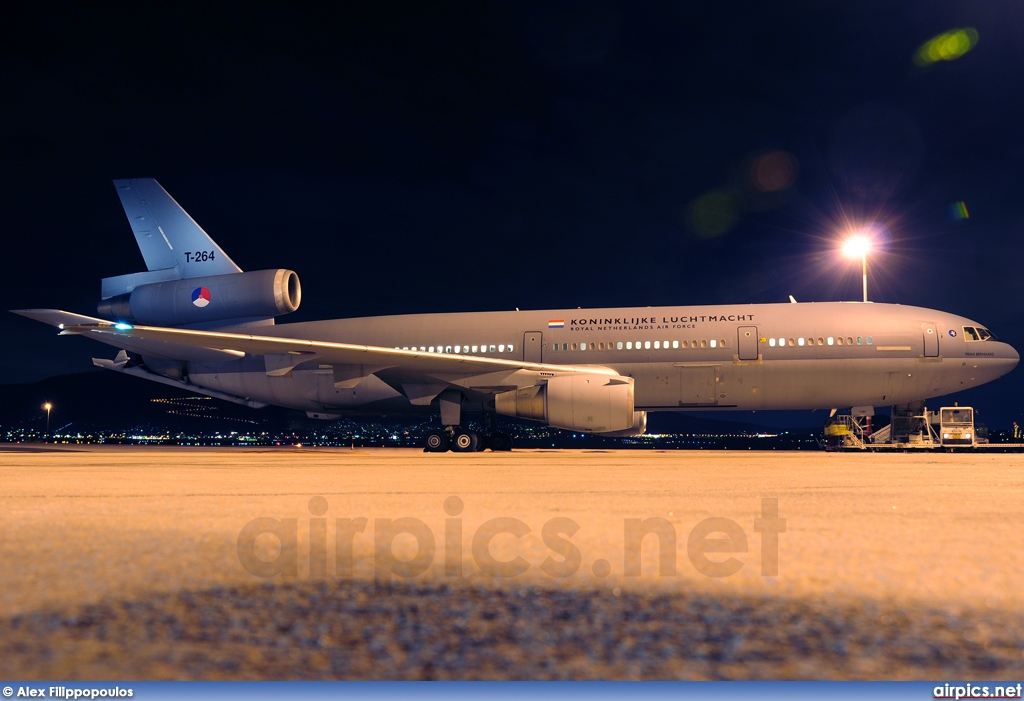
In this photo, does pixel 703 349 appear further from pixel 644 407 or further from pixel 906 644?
pixel 906 644

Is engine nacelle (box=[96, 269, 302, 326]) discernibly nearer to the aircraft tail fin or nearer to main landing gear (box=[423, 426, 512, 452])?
the aircraft tail fin

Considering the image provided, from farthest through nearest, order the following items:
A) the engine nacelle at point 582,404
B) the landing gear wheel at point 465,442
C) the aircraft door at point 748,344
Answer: the landing gear wheel at point 465,442 < the aircraft door at point 748,344 < the engine nacelle at point 582,404

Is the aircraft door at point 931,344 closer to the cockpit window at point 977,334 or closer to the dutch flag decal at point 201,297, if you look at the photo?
the cockpit window at point 977,334

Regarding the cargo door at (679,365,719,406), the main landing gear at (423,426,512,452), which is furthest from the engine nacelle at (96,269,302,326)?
the cargo door at (679,365,719,406)

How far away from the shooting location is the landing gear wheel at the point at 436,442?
18.1 meters

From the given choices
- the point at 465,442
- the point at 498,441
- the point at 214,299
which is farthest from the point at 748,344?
the point at 214,299

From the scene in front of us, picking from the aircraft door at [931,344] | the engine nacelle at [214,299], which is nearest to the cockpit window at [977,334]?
the aircraft door at [931,344]

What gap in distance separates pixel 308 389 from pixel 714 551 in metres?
17.8

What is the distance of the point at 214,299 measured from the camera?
20734 mm

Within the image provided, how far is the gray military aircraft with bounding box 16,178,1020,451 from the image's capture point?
54.7ft

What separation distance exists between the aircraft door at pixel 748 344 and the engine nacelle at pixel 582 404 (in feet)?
10.1

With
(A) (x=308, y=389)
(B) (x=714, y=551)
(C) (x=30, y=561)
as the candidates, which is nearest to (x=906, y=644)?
(B) (x=714, y=551)

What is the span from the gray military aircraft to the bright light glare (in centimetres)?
638

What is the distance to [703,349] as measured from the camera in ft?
57.9
